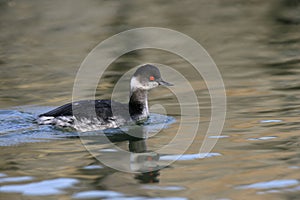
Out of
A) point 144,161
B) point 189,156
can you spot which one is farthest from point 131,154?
point 189,156

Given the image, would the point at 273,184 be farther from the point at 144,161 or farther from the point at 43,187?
the point at 43,187

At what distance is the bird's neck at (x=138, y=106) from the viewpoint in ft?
37.9

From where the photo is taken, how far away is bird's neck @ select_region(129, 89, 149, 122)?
1155cm

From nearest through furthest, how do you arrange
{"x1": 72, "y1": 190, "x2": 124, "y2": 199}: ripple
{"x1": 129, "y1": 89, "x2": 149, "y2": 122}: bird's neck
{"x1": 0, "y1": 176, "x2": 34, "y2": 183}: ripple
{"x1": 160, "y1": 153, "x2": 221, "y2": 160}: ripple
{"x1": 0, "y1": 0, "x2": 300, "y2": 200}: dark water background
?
{"x1": 72, "y1": 190, "x2": 124, "y2": 199}: ripple → {"x1": 0, "y1": 0, "x2": 300, "y2": 200}: dark water background → {"x1": 0, "y1": 176, "x2": 34, "y2": 183}: ripple → {"x1": 160, "y1": 153, "x2": 221, "y2": 160}: ripple → {"x1": 129, "y1": 89, "x2": 149, "y2": 122}: bird's neck

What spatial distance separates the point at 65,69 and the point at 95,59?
44.8 inches

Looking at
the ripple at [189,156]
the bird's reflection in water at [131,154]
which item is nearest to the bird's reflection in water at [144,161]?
the bird's reflection in water at [131,154]

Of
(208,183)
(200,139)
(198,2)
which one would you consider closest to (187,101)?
(200,139)

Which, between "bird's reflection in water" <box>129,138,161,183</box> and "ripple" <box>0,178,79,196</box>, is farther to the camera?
"bird's reflection in water" <box>129,138,161,183</box>

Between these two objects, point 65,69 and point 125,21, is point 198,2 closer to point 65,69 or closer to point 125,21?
point 125,21

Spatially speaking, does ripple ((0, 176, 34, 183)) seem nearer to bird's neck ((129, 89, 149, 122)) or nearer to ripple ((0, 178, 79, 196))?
ripple ((0, 178, 79, 196))

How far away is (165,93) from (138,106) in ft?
5.56

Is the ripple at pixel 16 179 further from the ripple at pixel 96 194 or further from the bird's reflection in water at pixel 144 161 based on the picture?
the bird's reflection in water at pixel 144 161

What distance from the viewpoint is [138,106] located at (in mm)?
11641

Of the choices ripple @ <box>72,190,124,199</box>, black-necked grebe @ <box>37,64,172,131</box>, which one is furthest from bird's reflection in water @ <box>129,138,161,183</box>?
black-necked grebe @ <box>37,64,172,131</box>
